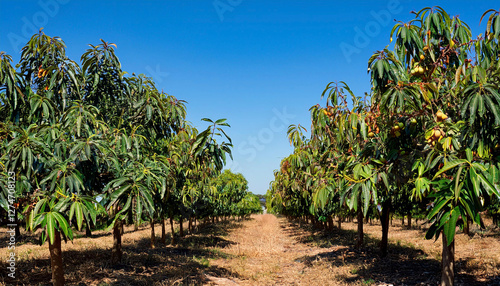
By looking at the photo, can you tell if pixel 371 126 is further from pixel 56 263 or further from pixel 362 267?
pixel 56 263

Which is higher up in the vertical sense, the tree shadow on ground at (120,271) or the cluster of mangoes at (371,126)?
the cluster of mangoes at (371,126)

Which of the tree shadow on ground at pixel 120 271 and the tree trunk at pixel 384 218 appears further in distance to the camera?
the tree trunk at pixel 384 218

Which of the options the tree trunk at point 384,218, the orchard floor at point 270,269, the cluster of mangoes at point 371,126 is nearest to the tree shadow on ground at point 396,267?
the orchard floor at point 270,269

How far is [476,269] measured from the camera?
8875mm

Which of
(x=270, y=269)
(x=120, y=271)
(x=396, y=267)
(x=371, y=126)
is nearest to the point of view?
(x=371, y=126)

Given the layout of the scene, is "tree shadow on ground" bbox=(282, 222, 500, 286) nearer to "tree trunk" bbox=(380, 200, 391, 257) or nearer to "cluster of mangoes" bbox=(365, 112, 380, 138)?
"tree trunk" bbox=(380, 200, 391, 257)

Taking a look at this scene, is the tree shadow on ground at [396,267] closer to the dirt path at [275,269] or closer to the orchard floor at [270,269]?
the orchard floor at [270,269]

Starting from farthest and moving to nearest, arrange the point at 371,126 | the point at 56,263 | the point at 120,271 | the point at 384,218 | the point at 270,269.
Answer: the point at 270,269, the point at 384,218, the point at 120,271, the point at 56,263, the point at 371,126

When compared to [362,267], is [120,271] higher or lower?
higher

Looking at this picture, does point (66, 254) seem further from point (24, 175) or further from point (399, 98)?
point (399, 98)

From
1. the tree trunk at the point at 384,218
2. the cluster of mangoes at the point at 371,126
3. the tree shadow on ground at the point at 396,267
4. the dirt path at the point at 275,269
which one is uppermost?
the cluster of mangoes at the point at 371,126

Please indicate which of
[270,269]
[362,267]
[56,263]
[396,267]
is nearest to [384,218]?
[396,267]

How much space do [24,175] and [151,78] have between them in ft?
14.8

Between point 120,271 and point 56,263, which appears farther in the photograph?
point 120,271
